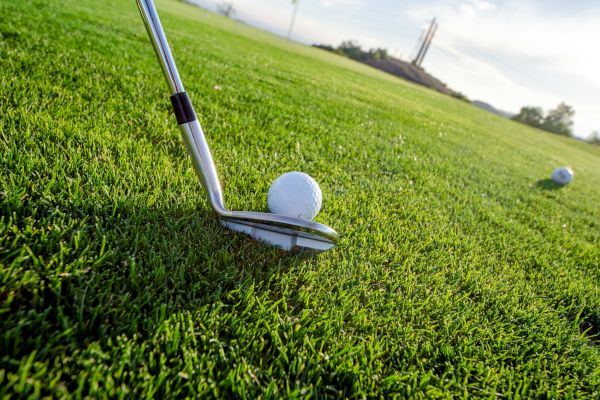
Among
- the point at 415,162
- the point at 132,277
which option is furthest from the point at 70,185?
the point at 415,162

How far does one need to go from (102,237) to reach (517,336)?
203 centimetres

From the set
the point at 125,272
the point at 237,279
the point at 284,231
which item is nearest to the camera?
the point at 125,272

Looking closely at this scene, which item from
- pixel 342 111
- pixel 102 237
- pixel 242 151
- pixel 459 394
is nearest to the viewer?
pixel 459 394

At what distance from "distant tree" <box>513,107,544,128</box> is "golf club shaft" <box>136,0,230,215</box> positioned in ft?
182

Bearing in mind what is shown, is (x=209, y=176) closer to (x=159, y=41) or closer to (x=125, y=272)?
(x=125, y=272)

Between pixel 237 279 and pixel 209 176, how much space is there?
0.54m

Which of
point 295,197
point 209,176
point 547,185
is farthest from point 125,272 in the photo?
point 547,185

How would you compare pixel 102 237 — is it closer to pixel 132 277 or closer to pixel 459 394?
pixel 132 277

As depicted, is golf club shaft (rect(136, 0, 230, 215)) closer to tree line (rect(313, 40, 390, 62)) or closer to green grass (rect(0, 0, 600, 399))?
green grass (rect(0, 0, 600, 399))

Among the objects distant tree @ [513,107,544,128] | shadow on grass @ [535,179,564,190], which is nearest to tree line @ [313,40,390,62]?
distant tree @ [513,107,544,128]

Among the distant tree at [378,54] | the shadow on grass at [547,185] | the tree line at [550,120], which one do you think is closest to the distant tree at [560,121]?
the tree line at [550,120]

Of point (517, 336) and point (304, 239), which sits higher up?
point (304, 239)

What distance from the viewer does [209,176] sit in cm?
172

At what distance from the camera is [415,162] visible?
438 centimetres
